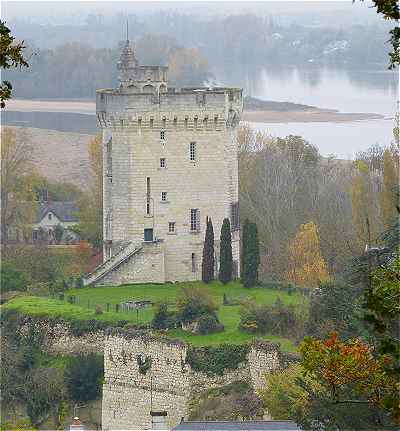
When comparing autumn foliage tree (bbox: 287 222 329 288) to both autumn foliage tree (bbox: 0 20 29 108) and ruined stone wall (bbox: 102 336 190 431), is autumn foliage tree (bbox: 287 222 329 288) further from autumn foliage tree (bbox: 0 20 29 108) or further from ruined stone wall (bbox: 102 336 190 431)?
autumn foliage tree (bbox: 0 20 29 108)

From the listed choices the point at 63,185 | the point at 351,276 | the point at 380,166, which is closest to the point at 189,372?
the point at 351,276

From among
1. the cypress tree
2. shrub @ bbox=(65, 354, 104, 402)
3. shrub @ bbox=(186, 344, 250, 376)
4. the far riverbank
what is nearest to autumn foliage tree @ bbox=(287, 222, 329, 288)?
the cypress tree

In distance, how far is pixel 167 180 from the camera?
43875 millimetres

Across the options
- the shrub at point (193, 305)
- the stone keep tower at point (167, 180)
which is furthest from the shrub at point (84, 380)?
the stone keep tower at point (167, 180)

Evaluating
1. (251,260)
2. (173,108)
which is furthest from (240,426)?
(173,108)

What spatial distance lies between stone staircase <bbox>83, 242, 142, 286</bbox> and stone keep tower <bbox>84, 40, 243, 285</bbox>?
1.5 inches

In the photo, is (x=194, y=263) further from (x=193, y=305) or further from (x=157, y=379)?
(x=157, y=379)

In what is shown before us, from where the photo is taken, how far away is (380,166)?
187 ft

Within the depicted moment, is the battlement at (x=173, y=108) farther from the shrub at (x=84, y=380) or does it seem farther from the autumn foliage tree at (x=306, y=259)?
the shrub at (x=84, y=380)

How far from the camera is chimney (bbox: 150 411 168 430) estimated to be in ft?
102

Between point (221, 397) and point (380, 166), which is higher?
point (380, 166)

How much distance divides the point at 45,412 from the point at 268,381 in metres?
4.71

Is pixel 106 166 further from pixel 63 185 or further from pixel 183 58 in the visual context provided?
pixel 183 58

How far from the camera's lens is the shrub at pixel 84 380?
35562 millimetres
